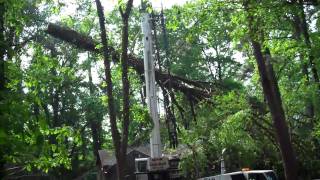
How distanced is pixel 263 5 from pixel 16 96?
6.06 meters

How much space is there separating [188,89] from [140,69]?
119 inches

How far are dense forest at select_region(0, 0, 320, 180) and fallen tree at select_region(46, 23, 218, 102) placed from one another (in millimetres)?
46

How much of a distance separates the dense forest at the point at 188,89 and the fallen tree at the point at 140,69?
0.15 ft

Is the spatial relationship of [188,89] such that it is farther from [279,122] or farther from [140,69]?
[279,122]

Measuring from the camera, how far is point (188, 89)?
76.7ft

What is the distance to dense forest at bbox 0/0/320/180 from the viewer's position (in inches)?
221

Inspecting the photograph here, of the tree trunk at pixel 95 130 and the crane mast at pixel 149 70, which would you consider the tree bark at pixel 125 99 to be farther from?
the tree trunk at pixel 95 130

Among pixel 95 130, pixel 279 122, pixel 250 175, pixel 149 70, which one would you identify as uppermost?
pixel 95 130

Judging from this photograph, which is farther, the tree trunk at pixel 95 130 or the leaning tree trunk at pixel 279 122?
the tree trunk at pixel 95 130

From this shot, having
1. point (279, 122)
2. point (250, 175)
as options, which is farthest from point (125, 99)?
point (250, 175)

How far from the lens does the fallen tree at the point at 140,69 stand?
19484mm


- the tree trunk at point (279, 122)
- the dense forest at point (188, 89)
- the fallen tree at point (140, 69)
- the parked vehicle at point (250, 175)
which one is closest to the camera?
the dense forest at point (188, 89)

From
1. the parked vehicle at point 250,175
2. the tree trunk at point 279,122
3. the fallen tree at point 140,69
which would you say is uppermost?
the fallen tree at point 140,69

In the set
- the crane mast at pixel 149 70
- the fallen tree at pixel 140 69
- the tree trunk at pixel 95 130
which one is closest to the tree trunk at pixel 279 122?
the crane mast at pixel 149 70
